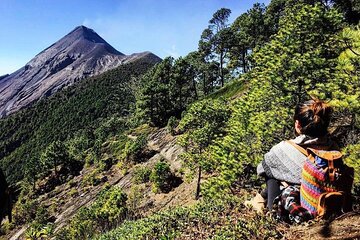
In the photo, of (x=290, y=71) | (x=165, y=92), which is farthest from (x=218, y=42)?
(x=290, y=71)

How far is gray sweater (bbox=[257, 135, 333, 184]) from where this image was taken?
4227 millimetres

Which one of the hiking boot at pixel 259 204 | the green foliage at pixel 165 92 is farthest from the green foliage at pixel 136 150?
the hiking boot at pixel 259 204

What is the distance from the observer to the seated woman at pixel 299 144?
411 centimetres

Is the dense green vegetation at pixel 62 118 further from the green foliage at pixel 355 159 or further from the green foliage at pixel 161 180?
the green foliage at pixel 355 159

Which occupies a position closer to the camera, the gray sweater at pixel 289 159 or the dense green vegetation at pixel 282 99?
the gray sweater at pixel 289 159

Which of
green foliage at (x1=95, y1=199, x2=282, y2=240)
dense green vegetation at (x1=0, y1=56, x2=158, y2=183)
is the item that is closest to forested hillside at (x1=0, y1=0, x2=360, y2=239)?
green foliage at (x1=95, y1=199, x2=282, y2=240)

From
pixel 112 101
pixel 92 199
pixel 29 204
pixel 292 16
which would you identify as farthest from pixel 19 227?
pixel 112 101

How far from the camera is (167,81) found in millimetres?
67062

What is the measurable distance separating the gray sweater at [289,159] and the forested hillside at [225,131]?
73 centimetres

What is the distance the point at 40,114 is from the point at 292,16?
14452cm

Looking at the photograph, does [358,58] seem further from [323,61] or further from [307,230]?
[323,61]

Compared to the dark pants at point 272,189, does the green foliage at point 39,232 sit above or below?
below

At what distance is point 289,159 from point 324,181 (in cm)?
50

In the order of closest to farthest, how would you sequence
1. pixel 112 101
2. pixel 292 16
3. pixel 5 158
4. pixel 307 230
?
pixel 307 230
pixel 292 16
pixel 5 158
pixel 112 101
